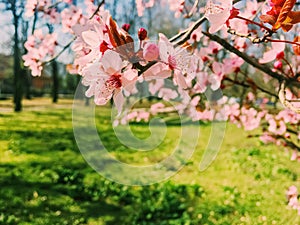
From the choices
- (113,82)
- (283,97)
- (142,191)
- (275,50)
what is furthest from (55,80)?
(113,82)

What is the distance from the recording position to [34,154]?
571cm

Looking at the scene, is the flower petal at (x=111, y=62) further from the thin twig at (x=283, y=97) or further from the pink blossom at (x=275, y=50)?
the pink blossom at (x=275, y=50)

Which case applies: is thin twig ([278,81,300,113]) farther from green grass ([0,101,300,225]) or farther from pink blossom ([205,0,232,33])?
green grass ([0,101,300,225])

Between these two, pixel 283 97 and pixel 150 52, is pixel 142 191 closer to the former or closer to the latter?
pixel 283 97

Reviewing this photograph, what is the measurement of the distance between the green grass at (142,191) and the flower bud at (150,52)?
2692mm

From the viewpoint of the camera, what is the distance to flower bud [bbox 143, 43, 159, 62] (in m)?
0.83

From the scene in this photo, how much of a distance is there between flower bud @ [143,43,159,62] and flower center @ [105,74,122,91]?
0.27 feet

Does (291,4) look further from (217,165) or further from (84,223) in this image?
(217,165)

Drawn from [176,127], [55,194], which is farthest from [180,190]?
[176,127]

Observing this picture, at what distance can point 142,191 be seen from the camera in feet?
13.4

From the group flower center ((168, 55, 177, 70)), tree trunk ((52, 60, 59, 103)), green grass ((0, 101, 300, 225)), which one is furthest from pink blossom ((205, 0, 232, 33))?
tree trunk ((52, 60, 59, 103))

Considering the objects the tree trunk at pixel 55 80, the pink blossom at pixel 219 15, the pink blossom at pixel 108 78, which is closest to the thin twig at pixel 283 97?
the pink blossom at pixel 219 15

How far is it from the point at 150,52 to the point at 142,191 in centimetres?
343

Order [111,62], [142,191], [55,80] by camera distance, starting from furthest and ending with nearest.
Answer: [55,80] < [142,191] < [111,62]
